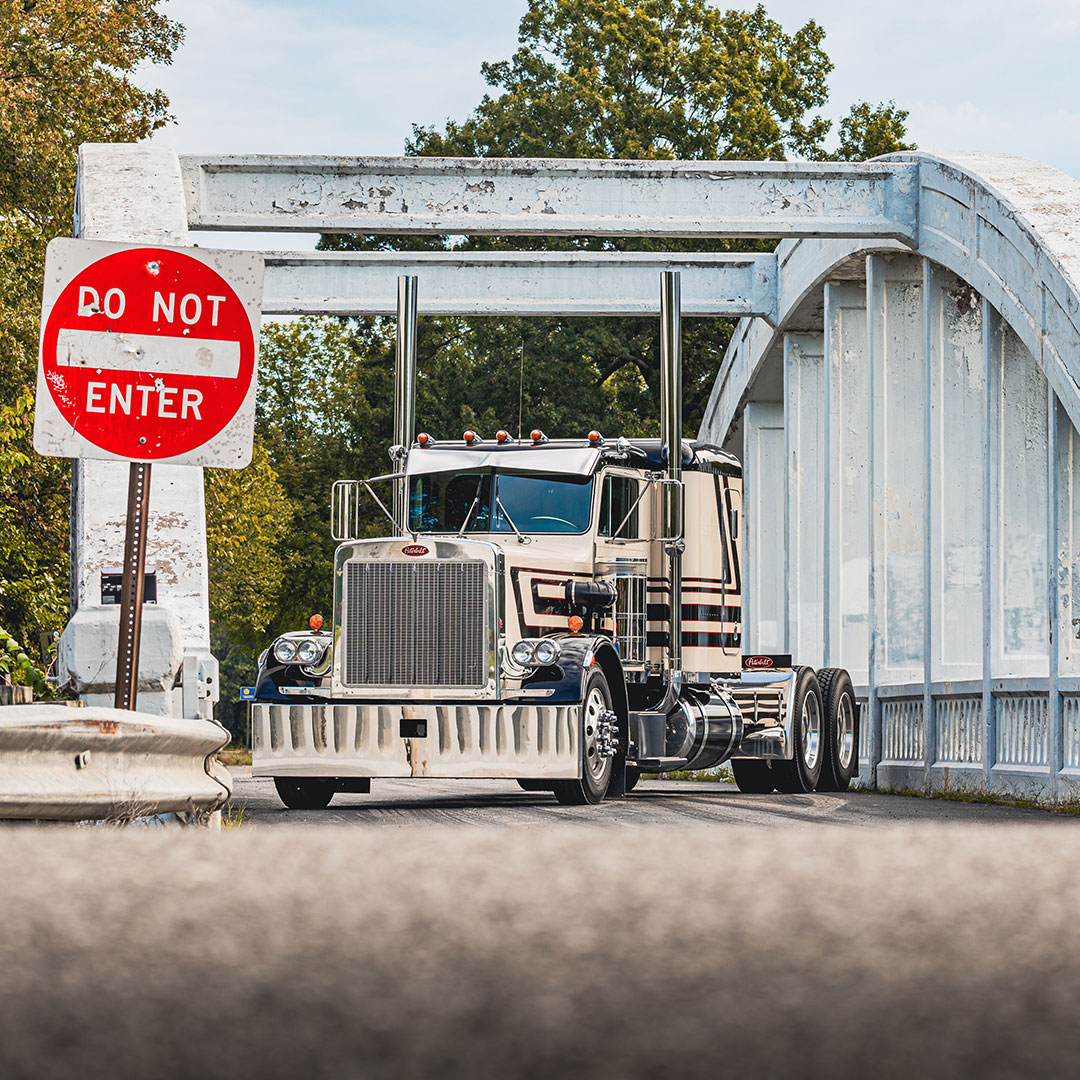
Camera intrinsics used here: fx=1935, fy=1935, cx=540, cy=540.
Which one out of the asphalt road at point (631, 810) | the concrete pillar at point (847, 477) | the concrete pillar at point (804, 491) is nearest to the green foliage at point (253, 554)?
the concrete pillar at point (804, 491)

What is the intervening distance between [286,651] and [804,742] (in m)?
6.39

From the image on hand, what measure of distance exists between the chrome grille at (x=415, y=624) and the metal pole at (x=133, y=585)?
5.41m

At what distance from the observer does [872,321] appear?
23422 millimetres

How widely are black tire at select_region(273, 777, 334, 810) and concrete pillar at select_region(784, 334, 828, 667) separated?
13260 mm

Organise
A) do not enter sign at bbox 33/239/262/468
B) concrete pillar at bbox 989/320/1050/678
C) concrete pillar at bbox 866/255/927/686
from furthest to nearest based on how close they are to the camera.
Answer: concrete pillar at bbox 866/255/927/686, concrete pillar at bbox 989/320/1050/678, do not enter sign at bbox 33/239/262/468

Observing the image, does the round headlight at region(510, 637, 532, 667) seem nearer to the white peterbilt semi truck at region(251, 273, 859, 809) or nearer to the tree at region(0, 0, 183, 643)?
the white peterbilt semi truck at region(251, 273, 859, 809)

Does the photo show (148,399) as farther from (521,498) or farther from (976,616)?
(976,616)

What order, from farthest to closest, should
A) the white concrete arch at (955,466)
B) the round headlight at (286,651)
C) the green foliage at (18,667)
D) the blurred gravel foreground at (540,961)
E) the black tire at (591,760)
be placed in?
the white concrete arch at (955,466)
the round headlight at (286,651)
the green foliage at (18,667)
the black tire at (591,760)
the blurred gravel foreground at (540,961)

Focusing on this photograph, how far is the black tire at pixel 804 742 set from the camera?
1961 centimetres

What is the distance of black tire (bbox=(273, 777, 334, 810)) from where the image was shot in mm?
15742

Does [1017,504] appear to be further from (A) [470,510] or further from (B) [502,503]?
(A) [470,510]

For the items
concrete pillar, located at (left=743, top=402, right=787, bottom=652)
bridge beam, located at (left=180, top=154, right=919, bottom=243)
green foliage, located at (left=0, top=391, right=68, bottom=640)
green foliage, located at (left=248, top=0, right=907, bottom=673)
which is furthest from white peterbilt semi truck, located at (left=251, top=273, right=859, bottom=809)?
green foliage, located at (left=248, top=0, right=907, bottom=673)

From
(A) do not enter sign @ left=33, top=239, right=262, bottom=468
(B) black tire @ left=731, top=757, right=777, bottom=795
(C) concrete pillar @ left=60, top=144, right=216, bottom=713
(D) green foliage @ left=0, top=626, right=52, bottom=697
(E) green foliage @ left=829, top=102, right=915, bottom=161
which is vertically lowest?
(B) black tire @ left=731, top=757, right=777, bottom=795

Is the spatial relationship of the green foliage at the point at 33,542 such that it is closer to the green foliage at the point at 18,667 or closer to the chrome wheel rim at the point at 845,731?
the green foliage at the point at 18,667
